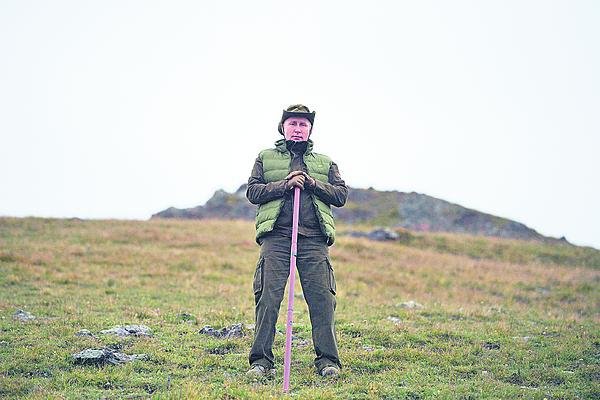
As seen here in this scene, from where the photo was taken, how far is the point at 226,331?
12.0 meters

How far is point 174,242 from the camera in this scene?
2888 cm

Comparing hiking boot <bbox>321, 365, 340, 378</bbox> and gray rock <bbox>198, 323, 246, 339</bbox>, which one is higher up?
hiking boot <bbox>321, 365, 340, 378</bbox>

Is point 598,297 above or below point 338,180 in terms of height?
below

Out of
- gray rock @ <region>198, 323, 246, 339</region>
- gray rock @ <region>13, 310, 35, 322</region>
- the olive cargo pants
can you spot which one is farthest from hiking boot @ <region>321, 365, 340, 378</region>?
gray rock @ <region>13, 310, 35, 322</region>

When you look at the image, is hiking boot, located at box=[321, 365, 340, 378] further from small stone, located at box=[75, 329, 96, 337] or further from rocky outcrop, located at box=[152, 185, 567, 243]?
rocky outcrop, located at box=[152, 185, 567, 243]

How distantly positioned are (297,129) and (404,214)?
5081 centimetres

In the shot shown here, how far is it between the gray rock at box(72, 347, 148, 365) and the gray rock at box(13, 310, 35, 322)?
13.1ft

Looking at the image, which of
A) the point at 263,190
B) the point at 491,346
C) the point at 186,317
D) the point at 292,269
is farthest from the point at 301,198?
the point at 186,317

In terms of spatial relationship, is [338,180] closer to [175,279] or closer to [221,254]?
[175,279]

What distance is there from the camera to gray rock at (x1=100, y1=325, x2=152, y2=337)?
37.6 feet

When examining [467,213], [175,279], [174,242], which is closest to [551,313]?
[175,279]

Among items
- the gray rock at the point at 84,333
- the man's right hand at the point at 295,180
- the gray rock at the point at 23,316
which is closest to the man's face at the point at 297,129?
the man's right hand at the point at 295,180

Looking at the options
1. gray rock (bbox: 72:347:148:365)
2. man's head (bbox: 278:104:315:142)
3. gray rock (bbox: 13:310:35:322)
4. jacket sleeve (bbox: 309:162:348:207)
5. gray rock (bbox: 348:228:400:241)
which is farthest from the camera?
gray rock (bbox: 348:228:400:241)

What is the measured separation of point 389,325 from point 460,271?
14797 millimetres
